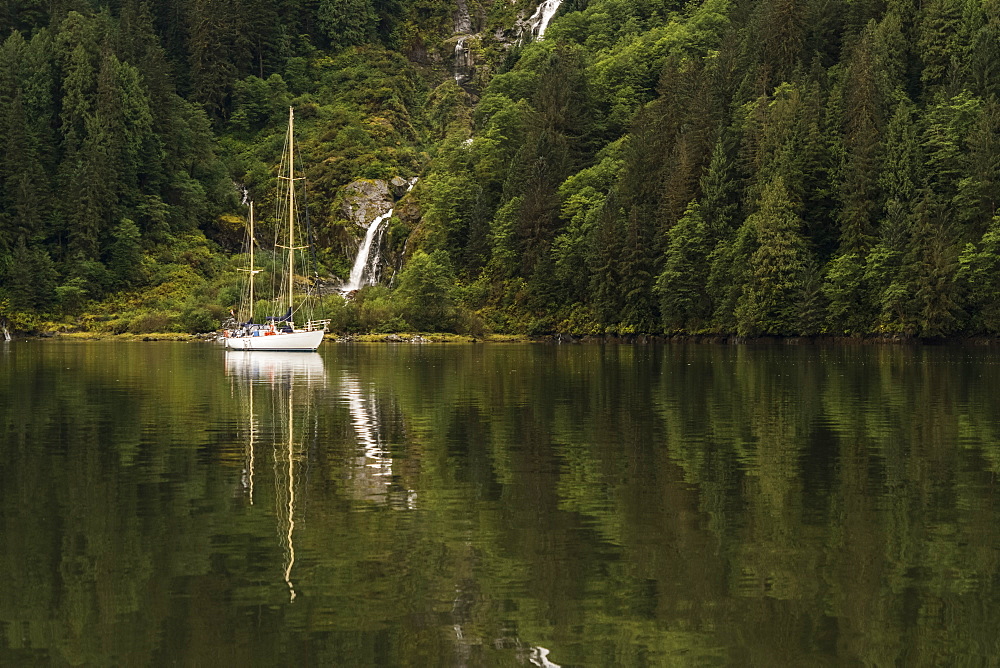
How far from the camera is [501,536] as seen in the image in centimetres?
1684

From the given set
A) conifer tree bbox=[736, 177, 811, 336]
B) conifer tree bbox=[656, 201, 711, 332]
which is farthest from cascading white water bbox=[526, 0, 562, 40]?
conifer tree bbox=[736, 177, 811, 336]

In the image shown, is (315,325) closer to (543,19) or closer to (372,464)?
(372,464)

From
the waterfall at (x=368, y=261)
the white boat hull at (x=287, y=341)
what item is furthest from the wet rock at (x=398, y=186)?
the white boat hull at (x=287, y=341)

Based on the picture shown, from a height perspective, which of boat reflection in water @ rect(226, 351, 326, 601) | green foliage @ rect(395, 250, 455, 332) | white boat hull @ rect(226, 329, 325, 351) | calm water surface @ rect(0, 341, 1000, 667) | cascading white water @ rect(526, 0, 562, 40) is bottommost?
calm water surface @ rect(0, 341, 1000, 667)

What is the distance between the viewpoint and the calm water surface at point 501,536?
1209cm

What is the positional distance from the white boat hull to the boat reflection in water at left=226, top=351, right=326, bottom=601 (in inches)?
621

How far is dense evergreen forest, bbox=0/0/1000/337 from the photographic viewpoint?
99.6 meters

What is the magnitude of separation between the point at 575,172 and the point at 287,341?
189 ft

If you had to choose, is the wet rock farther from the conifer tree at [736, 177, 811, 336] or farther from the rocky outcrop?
the conifer tree at [736, 177, 811, 336]

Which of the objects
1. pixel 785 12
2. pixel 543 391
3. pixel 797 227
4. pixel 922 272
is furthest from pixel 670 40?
pixel 543 391

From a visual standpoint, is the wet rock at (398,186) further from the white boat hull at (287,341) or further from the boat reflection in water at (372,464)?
the boat reflection in water at (372,464)

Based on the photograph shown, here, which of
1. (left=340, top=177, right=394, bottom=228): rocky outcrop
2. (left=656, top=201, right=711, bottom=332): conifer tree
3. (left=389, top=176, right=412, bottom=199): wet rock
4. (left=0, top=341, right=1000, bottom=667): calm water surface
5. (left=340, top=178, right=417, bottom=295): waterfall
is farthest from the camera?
(left=389, top=176, right=412, bottom=199): wet rock

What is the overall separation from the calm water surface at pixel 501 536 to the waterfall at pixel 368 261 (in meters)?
111

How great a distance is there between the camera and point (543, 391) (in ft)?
143
